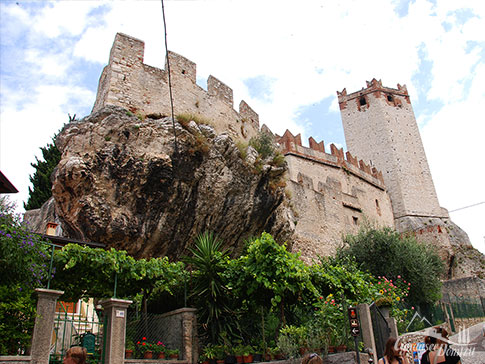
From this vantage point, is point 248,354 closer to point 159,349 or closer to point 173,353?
point 173,353

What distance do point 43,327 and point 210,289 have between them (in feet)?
11.2

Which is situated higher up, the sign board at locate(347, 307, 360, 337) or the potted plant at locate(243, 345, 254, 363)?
the sign board at locate(347, 307, 360, 337)

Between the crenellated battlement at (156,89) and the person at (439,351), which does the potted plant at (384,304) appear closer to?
the person at (439,351)

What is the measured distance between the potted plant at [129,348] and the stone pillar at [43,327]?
149 cm

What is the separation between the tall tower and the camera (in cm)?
3803

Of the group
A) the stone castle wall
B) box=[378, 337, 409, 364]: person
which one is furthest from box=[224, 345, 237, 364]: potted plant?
the stone castle wall

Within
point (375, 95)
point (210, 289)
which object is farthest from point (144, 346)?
point (375, 95)

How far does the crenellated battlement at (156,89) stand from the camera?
1286 cm

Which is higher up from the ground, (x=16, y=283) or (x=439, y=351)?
(x=16, y=283)

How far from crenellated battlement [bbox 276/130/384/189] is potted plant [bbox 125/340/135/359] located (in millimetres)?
21335

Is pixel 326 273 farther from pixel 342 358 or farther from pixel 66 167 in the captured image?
pixel 66 167

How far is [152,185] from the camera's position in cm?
1166

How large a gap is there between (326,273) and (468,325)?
39.3 feet

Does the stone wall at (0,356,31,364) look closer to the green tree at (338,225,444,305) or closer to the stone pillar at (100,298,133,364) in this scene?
the stone pillar at (100,298,133,364)
